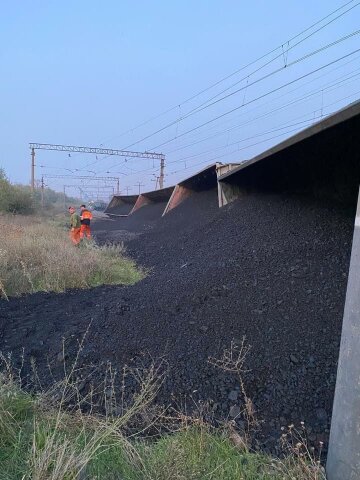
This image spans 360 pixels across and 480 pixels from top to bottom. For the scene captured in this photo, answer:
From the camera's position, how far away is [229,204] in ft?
42.6

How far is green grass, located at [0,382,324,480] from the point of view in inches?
104

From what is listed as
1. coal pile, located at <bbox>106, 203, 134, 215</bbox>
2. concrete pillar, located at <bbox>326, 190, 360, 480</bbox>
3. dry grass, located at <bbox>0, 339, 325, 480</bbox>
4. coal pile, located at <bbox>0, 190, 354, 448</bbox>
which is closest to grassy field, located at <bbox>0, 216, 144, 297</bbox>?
coal pile, located at <bbox>0, 190, 354, 448</bbox>

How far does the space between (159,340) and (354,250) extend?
118 inches

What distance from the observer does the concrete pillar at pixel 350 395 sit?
2.49 metres

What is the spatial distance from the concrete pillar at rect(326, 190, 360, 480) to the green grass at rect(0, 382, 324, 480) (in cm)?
20

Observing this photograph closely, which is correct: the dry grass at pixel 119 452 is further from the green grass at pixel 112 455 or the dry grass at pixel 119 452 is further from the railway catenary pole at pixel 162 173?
the railway catenary pole at pixel 162 173

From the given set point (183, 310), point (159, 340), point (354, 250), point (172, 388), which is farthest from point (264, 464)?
point (183, 310)

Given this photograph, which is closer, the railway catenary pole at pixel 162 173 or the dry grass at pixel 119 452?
the dry grass at pixel 119 452

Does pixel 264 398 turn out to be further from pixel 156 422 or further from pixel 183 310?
pixel 183 310

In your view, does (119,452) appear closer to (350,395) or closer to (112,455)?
(112,455)

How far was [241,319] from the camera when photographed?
16.6 ft

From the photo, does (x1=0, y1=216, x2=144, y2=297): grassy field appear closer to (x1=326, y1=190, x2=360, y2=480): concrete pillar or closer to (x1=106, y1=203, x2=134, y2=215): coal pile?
(x1=326, y1=190, x2=360, y2=480): concrete pillar

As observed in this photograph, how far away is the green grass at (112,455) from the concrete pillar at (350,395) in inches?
8.0

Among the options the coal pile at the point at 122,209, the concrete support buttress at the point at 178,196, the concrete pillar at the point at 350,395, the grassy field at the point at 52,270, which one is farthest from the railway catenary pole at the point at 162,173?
the concrete pillar at the point at 350,395
